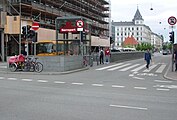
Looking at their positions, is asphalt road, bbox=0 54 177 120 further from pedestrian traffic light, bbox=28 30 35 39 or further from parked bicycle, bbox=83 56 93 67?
parked bicycle, bbox=83 56 93 67

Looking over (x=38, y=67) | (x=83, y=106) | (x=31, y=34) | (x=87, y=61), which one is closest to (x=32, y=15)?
(x=87, y=61)

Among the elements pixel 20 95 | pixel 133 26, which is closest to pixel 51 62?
pixel 20 95

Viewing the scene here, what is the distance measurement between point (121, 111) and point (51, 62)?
15046 millimetres

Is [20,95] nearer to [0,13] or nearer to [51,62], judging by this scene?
[51,62]

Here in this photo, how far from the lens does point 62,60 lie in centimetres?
2325

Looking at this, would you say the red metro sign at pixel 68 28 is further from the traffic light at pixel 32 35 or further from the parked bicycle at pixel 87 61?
the traffic light at pixel 32 35

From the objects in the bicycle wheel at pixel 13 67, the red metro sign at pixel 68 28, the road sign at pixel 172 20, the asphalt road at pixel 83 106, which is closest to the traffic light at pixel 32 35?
the bicycle wheel at pixel 13 67

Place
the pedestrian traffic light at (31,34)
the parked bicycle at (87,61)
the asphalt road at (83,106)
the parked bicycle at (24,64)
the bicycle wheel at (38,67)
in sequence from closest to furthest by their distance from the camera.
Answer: the asphalt road at (83,106), the bicycle wheel at (38,67), the parked bicycle at (24,64), the pedestrian traffic light at (31,34), the parked bicycle at (87,61)

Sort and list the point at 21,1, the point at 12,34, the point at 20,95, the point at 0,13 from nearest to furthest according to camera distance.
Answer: the point at 20,95
the point at 0,13
the point at 12,34
the point at 21,1

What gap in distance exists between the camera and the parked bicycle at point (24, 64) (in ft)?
76.8

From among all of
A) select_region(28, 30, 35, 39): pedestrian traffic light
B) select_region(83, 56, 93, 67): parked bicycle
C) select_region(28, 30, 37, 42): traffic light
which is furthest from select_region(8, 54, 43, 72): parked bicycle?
select_region(83, 56, 93, 67): parked bicycle

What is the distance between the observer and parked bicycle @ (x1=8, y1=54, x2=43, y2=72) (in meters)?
23.4

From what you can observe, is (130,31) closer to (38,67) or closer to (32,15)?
(32,15)

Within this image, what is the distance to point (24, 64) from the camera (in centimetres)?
2367
